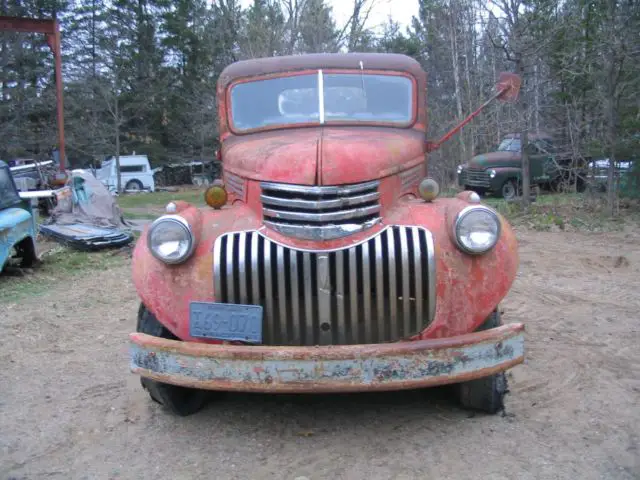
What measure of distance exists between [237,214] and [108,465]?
58.0 inches

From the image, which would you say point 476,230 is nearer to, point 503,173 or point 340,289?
point 340,289

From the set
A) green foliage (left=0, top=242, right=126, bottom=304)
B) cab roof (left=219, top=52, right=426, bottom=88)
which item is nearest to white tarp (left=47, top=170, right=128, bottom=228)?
green foliage (left=0, top=242, right=126, bottom=304)

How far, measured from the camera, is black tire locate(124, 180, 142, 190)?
32.1 m

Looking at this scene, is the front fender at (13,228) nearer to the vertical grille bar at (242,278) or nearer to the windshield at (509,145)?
the vertical grille bar at (242,278)

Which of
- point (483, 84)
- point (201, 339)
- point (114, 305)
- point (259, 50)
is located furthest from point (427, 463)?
point (259, 50)

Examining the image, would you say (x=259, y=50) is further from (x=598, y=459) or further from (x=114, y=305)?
(x=598, y=459)

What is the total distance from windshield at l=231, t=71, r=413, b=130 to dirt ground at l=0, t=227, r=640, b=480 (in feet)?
6.39

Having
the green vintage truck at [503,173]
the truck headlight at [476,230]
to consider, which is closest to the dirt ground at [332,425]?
the truck headlight at [476,230]

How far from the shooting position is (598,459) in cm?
319

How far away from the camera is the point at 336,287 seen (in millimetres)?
3324

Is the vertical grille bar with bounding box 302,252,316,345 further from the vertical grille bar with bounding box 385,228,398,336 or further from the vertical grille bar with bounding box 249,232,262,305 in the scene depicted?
the vertical grille bar with bounding box 385,228,398,336

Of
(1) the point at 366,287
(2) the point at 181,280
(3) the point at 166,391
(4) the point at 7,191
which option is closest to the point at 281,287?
(1) the point at 366,287

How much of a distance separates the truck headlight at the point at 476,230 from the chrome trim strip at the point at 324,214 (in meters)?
0.47

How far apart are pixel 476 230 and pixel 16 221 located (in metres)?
6.73
